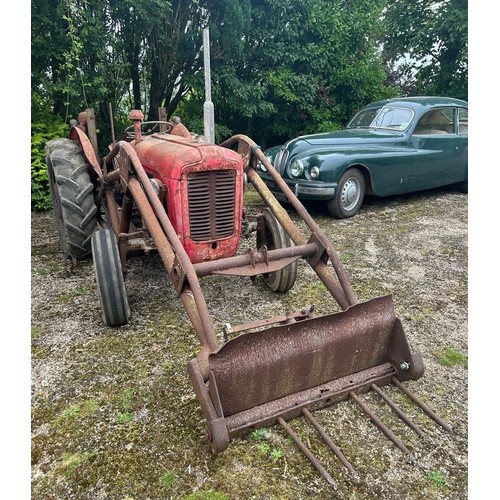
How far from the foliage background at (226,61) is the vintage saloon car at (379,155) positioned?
2.96 m

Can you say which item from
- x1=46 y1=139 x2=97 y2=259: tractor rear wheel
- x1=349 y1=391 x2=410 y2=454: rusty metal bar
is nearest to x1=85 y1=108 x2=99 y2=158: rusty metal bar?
x1=46 y1=139 x2=97 y2=259: tractor rear wheel

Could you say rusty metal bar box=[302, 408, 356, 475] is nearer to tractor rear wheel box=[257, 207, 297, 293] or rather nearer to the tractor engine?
the tractor engine

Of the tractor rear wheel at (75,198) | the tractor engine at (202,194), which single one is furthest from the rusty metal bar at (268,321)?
the tractor rear wheel at (75,198)

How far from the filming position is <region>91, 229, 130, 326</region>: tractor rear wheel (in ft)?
10.6

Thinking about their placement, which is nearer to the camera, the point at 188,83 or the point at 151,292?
the point at 151,292

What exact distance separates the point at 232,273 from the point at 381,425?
1239 mm

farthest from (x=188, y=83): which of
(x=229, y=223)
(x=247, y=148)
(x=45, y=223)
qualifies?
(x=229, y=223)

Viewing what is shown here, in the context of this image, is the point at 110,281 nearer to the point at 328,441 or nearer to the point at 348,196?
the point at 328,441

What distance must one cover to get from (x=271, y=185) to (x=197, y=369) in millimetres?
4982

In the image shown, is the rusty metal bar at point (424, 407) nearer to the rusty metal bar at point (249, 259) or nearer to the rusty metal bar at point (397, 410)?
the rusty metal bar at point (397, 410)

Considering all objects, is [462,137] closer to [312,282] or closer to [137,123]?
[312,282]

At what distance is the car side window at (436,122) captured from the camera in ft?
24.0

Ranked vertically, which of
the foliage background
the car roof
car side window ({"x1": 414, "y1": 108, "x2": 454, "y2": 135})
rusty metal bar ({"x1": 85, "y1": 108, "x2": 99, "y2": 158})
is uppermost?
the foliage background

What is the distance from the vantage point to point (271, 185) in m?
6.91
